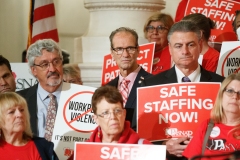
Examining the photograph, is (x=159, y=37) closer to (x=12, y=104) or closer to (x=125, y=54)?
(x=125, y=54)

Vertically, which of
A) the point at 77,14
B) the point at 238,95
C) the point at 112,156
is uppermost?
the point at 77,14

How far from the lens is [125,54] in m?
6.98

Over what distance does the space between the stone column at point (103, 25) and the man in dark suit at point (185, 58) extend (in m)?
2.89

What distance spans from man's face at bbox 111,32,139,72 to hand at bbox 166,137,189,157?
3.60 feet

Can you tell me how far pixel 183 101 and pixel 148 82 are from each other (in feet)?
1.36

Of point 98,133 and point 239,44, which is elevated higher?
point 239,44

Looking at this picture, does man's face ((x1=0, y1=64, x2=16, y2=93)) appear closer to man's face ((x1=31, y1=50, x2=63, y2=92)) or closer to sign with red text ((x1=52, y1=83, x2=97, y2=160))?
man's face ((x1=31, y1=50, x2=63, y2=92))

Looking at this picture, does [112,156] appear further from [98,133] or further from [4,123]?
[4,123]

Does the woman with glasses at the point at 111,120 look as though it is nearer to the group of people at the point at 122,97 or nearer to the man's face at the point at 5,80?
the group of people at the point at 122,97

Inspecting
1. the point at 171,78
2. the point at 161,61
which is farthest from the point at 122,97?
the point at 161,61

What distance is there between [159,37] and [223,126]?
7.90 ft

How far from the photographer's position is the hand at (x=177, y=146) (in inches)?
234

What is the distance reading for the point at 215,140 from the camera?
18.6 ft

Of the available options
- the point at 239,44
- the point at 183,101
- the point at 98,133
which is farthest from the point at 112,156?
the point at 239,44
